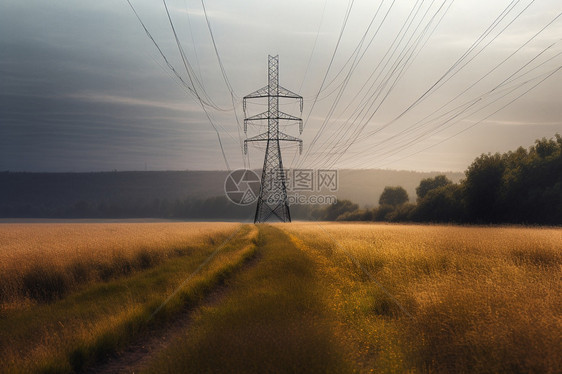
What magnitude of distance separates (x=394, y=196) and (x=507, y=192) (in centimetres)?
6849

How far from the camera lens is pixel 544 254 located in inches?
536

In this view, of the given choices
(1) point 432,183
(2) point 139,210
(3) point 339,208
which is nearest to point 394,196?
(1) point 432,183

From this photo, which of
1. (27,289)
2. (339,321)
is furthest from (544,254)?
(27,289)

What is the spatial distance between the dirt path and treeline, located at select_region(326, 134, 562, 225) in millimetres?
47305

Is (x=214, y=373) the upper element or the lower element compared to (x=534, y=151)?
lower

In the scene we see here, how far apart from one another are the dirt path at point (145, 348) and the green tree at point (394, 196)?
113479 mm

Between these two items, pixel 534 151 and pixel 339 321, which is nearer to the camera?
pixel 339 321

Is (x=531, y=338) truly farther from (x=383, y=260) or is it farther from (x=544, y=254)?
(x=544, y=254)

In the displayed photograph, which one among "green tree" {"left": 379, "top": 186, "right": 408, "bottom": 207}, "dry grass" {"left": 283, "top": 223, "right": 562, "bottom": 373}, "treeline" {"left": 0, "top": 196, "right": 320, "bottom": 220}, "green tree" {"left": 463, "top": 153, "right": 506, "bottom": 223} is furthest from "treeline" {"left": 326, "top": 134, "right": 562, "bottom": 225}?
"treeline" {"left": 0, "top": 196, "right": 320, "bottom": 220}

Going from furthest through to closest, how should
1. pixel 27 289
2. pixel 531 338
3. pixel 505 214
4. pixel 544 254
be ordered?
1. pixel 505 214
2. pixel 544 254
3. pixel 27 289
4. pixel 531 338

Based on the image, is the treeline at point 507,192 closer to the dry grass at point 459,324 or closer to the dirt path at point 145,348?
the dry grass at point 459,324

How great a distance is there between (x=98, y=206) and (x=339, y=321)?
19688 centimetres

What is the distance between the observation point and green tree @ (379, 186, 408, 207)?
118m

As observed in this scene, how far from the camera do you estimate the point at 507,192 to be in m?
50.2
